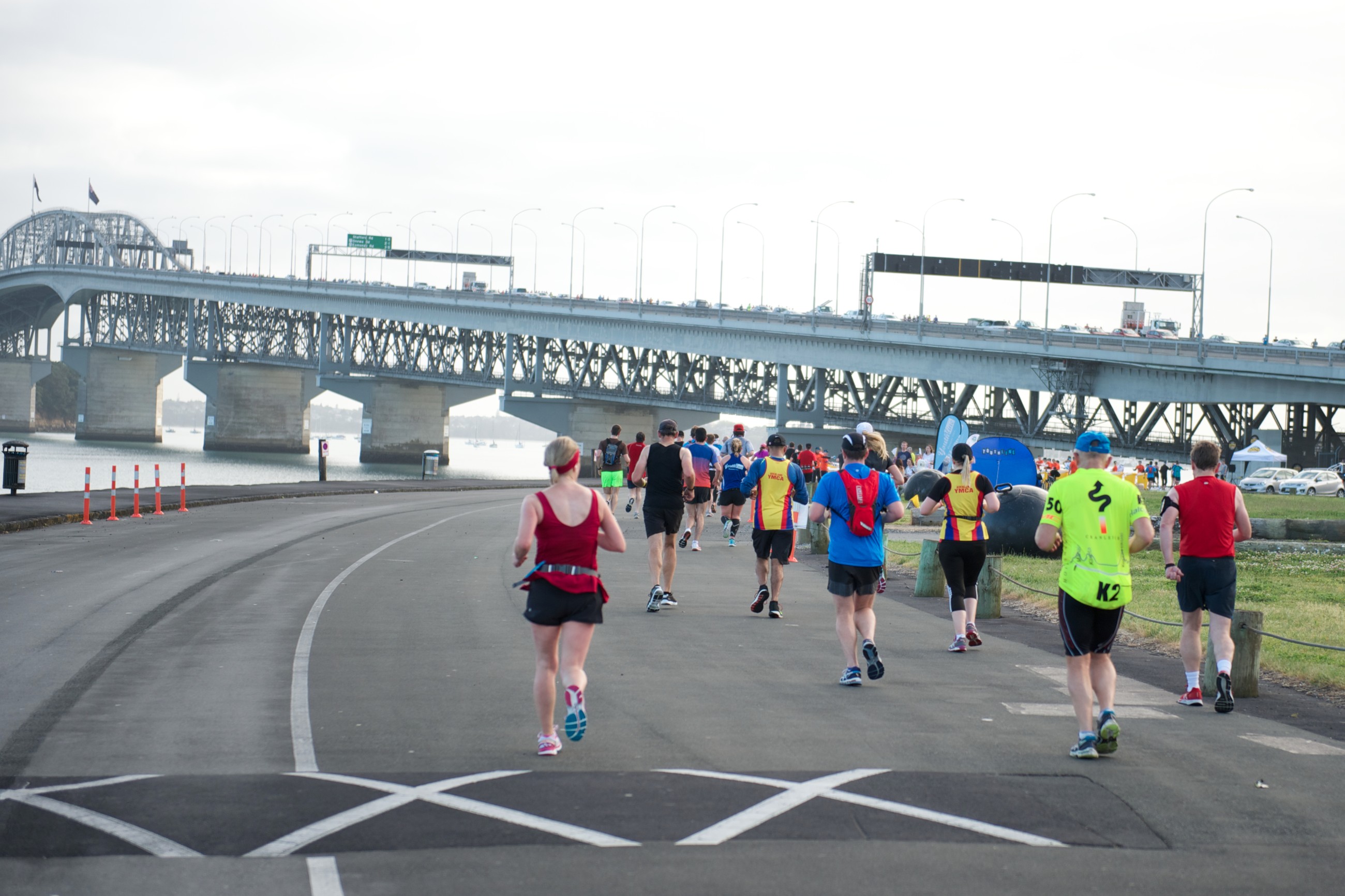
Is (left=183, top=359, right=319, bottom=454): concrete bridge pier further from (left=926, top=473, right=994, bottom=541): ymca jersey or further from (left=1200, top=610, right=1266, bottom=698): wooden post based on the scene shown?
(left=1200, top=610, right=1266, bottom=698): wooden post

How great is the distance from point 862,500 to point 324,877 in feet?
19.3

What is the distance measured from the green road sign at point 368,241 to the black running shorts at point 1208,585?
442ft

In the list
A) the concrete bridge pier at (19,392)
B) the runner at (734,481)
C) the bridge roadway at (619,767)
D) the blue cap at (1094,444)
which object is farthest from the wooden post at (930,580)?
the concrete bridge pier at (19,392)

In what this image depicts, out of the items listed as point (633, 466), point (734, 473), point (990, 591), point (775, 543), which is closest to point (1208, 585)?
point (775, 543)

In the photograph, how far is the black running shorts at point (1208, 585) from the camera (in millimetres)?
9742

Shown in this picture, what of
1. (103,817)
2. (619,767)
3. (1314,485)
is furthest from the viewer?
(1314,485)

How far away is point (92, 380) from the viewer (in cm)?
15112

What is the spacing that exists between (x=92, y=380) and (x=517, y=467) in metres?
55.3

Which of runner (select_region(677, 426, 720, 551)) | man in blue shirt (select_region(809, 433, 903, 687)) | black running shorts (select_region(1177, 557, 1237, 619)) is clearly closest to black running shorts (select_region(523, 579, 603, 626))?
man in blue shirt (select_region(809, 433, 903, 687))

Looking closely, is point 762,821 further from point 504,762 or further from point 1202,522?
point 1202,522

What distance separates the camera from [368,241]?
138250 mm

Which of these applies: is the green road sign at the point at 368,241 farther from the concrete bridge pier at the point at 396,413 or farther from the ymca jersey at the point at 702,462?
the ymca jersey at the point at 702,462

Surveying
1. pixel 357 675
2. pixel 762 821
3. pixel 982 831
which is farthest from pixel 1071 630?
pixel 357 675

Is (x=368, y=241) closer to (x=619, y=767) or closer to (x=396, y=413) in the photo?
(x=396, y=413)
